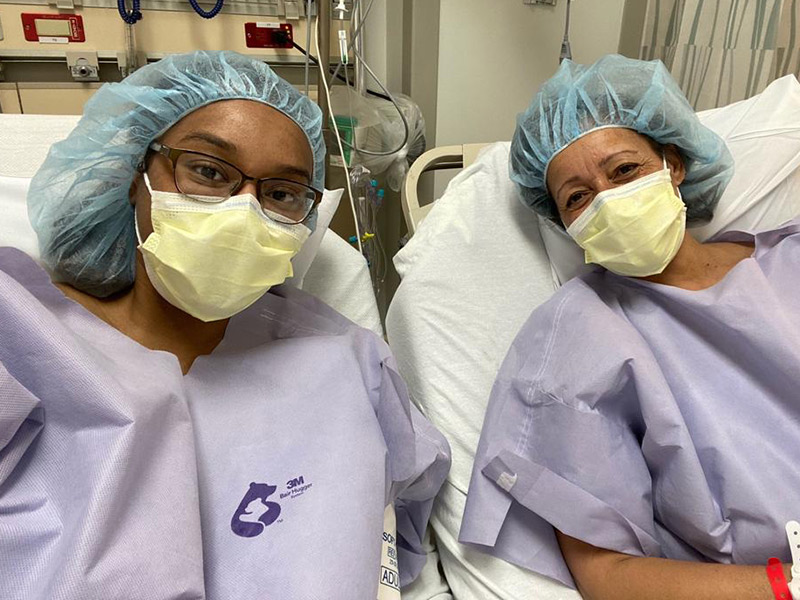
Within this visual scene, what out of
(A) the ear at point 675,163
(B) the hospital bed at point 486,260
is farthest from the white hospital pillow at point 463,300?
(A) the ear at point 675,163

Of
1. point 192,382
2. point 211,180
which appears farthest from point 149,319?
point 211,180

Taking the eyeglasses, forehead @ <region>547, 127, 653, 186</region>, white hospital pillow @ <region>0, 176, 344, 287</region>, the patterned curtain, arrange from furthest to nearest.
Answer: the patterned curtain, forehead @ <region>547, 127, 653, 186</region>, white hospital pillow @ <region>0, 176, 344, 287</region>, the eyeglasses

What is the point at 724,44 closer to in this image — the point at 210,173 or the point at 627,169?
the point at 627,169

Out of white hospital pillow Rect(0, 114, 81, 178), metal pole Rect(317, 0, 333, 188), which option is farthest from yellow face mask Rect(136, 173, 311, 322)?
metal pole Rect(317, 0, 333, 188)

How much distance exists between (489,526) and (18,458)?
74 centimetres

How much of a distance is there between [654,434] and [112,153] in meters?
1.05

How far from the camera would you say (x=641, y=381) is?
101 centimetres

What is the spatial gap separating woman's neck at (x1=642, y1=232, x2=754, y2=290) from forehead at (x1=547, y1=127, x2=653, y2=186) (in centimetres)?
24

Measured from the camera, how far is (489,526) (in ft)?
3.29

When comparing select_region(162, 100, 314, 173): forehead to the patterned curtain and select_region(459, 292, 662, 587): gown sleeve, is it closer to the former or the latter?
select_region(459, 292, 662, 587): gown sleeve

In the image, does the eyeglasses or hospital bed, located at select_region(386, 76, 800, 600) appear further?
hospital bed, located at select_region(386, 76, 800, 600)

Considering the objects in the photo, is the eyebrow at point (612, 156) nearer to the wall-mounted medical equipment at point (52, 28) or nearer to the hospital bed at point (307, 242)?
the hospital bed at point (307, 242)

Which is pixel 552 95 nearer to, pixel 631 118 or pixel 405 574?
pixel 631 118

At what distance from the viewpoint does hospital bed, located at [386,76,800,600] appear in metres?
1.26
